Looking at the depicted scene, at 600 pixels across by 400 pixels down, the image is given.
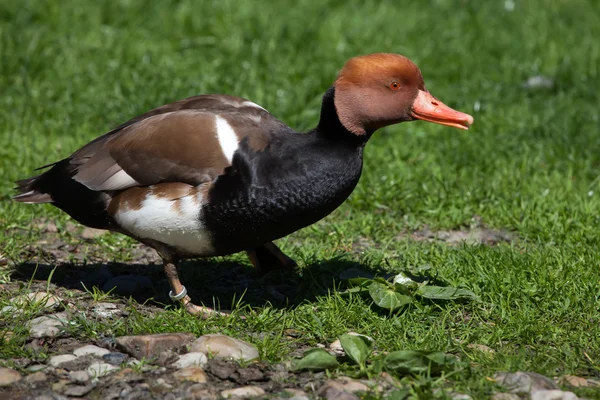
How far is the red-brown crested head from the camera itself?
4121 mm

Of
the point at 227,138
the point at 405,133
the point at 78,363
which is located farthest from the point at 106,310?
the point at 405,133

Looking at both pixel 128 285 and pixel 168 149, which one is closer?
pixel 168 149

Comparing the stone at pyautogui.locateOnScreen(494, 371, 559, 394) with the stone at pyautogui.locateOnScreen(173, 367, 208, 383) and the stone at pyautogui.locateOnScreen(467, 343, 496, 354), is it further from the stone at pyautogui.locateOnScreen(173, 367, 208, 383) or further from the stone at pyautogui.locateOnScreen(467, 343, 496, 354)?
the stone at pyautogui.locateOnScreen(173, 367, 208, 383)

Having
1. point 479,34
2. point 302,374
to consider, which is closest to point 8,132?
point 302,374

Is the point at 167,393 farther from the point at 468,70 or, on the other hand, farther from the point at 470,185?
the point at 468,70

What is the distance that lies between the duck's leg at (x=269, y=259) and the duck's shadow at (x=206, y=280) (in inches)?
1.8

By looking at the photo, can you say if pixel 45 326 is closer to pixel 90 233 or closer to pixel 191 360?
pixel 191 360

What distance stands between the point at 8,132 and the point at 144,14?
93.1 inches

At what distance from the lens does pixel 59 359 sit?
367 centimetres

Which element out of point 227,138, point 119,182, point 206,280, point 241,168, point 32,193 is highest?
point 227,138

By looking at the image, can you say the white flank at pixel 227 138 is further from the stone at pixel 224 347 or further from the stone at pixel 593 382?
the stone at pixel 593 382

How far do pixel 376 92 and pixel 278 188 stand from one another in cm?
66

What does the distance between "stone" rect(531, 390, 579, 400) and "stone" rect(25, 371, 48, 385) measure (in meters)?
1.96

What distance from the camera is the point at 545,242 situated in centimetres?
523
